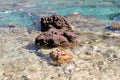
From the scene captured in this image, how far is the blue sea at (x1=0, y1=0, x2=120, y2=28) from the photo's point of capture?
70.3 feet

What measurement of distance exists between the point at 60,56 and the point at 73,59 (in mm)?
735

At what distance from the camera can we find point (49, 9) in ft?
83.0

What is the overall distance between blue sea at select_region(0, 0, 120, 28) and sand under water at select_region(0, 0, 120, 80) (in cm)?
296

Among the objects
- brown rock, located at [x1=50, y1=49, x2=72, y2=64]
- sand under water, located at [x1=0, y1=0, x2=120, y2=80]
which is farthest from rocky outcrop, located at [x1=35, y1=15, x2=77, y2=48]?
brown rock, located at [x1=50, y1=49, x2=72, y2=64]

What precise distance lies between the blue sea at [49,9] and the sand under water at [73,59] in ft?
9.71

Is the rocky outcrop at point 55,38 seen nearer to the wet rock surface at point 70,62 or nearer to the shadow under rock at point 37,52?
the shadow under rock at point 37,52

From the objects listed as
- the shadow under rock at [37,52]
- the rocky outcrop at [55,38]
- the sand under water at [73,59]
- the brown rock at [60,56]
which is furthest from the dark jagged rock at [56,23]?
the brown rock at [60,56]

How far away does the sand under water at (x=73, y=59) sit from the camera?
36.8 feet

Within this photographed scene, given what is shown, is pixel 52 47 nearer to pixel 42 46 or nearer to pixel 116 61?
pixel 42 46

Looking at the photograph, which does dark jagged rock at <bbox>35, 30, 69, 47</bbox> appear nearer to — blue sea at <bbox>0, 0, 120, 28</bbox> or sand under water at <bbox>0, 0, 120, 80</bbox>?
sand under water at <bbox>0, 0, 120, 80</bbox>

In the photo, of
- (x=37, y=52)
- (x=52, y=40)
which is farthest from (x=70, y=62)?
(x=37, y=52)

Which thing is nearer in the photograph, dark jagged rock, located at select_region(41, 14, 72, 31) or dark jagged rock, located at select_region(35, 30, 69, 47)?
dark jagged rock, located at select_region(35, 30, 69, 47)

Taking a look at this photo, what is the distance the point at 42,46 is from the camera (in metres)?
14.1

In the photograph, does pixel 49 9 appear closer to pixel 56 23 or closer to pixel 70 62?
pixel 56 23
